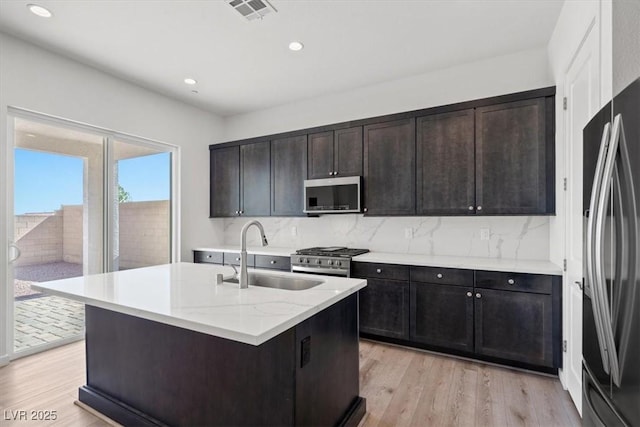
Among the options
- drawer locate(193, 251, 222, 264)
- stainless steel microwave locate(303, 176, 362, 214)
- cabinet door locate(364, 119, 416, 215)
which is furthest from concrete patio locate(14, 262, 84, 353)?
cabinet door locate(364, 119, 416, 215)

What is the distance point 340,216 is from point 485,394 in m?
2.37

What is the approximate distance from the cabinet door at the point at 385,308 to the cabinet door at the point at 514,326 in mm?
625

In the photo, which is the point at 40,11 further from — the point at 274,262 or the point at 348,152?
the point at 274,262

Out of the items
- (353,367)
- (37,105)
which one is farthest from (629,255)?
(37,105)

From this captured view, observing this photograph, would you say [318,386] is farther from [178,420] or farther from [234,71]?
[234,71]

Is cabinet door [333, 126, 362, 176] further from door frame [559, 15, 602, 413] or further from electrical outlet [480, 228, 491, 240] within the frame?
door frame [559, 15, 602, 413]

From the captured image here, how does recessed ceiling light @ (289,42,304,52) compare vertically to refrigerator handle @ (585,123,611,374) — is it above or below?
above

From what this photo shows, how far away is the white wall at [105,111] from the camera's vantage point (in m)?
2.79

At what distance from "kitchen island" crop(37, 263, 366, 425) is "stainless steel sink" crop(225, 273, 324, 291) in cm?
13

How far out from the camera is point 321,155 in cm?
384

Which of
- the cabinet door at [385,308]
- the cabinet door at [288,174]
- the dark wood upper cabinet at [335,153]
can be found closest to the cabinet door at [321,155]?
the dark wood upper cabinet at [335,153]

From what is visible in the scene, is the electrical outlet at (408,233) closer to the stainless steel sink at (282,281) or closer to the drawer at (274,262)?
the drawer at (274,262)

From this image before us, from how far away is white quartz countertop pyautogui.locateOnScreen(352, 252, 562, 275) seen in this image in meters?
2.54

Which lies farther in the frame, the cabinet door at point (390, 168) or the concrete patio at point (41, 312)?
the cabinet door at point (390, 168)
